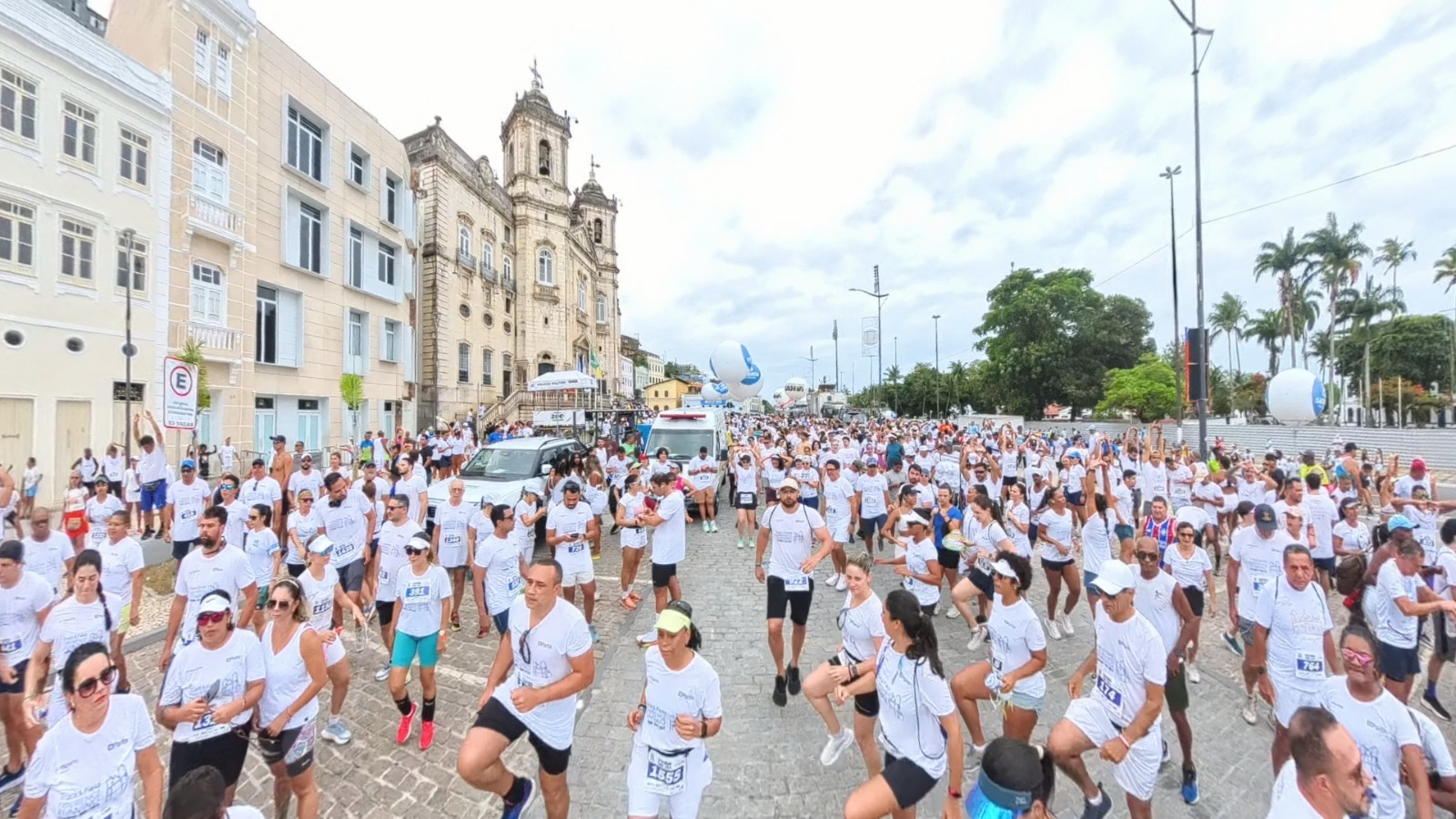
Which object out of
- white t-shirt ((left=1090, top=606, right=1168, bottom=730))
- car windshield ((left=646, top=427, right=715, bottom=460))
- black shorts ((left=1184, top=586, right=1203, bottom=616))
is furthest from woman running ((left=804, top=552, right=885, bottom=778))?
car windshield ((left=646, top=427, right=715, bottom=460))

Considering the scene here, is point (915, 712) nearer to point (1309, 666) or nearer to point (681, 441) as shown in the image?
point (1309, 666)

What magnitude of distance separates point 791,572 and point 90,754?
4.51m

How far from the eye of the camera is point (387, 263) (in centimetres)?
2433

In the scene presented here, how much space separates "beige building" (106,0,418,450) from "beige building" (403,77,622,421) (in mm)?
3665

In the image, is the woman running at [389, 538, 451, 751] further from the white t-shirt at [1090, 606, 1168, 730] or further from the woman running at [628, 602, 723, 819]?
the white t-shirt at [1090, 606, 1168, 730]

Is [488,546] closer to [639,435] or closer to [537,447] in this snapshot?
[537,447]

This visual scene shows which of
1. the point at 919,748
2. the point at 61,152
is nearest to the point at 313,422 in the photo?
the point at 61,152

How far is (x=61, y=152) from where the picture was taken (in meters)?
13.0

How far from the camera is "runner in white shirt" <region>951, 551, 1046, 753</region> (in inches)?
149

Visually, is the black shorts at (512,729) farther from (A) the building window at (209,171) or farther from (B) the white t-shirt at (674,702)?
(A) the building window at (209,171)

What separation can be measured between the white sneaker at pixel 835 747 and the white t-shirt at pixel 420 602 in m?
3.31

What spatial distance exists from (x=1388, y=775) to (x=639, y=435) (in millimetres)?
18437

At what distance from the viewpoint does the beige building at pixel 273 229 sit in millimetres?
15742

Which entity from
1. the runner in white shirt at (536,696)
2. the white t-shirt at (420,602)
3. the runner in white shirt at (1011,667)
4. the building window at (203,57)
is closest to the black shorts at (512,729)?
the runner in white shirt at (536,696)
